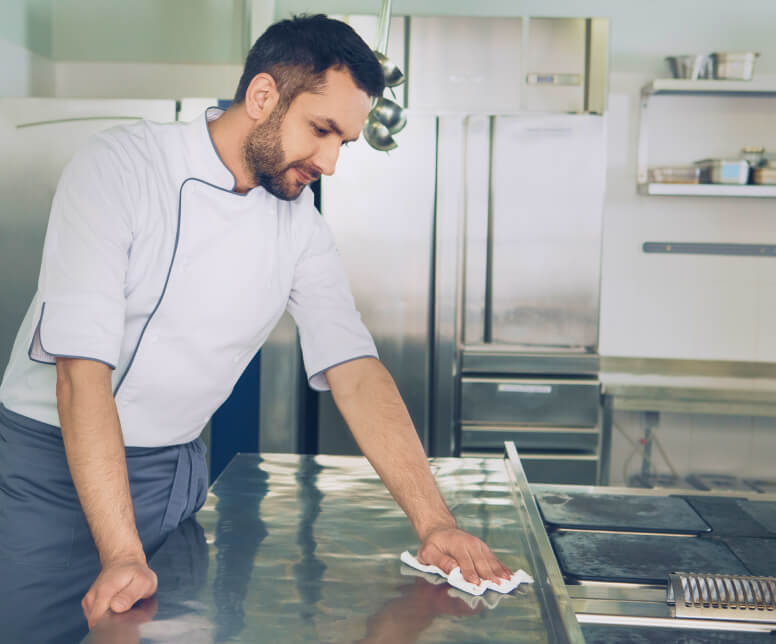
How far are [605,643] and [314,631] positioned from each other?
363 millimetres

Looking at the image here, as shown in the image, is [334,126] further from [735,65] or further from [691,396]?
[735,65]

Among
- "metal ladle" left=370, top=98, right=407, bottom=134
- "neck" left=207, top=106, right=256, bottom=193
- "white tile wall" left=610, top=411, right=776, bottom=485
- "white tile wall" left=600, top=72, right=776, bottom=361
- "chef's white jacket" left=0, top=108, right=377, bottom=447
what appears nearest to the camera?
"chef's white jacket" left=0, top=108, right=377, bottom=447

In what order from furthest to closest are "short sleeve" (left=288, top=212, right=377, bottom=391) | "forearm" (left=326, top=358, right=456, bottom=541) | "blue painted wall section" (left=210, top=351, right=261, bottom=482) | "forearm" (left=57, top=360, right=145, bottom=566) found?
"blue painted wall section" (left=210, top=351, right=261, bottom=482) → "short sleeve" (left=288, top=212, right=377, bottom=391) → "forearm" (left=326, top=358, right=456, bottom=541) → "forearm" (left=57, top=360, right=145, bottom=566)

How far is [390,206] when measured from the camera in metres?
3.17

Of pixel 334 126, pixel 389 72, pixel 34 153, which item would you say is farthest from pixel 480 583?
pixel 34 153

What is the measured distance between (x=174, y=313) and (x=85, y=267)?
215mm

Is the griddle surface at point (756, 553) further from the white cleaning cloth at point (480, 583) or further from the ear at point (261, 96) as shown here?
the ear at point (261, 96)

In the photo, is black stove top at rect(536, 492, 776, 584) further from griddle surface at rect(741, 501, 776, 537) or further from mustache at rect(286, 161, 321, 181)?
mustache at rect(286, 161, 321, 181)

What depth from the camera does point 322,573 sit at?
3.78 feet

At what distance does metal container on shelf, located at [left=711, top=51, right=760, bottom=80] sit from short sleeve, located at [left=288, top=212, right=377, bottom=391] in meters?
2.47

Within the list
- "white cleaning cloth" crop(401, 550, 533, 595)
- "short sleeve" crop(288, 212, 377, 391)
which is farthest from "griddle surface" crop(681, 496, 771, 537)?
"short sleeve" crop(288, 212, 377, 391)

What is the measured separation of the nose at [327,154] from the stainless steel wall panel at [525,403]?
1959 millimetres

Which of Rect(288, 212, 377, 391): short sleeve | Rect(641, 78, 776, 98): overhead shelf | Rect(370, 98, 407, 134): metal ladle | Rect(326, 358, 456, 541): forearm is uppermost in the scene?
Rect(641, 78, 776, 98): overhead shelf

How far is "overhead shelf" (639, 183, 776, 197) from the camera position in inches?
132
